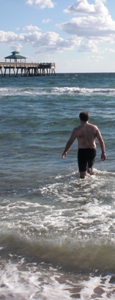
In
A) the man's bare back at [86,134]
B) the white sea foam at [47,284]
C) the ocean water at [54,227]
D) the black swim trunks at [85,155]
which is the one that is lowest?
the white sea foam at [47,284]

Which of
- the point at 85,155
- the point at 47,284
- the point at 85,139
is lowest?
the point at 47,284

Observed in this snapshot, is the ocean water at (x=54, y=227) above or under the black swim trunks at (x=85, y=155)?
under

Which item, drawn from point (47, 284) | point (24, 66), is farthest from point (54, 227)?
point (24, 66)

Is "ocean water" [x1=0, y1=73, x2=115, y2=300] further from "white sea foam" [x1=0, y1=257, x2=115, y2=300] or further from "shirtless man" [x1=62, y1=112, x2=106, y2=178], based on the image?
"shirtless man" [x1=62, y1=112, x2=106, y2=178]

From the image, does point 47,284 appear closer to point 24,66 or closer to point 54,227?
point 54,227

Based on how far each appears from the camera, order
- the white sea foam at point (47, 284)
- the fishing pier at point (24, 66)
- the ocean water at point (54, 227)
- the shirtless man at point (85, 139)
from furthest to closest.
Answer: the fishing pier at point (24, 66)
the shirtless man at point (85, 139)
the ocean water at point (54, 227)
the white sea foam at point (47, 284)

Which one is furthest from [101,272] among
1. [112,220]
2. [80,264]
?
[112,220]

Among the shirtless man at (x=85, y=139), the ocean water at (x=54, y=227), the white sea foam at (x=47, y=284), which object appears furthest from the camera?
the shirtless man at (x=85, y=139)

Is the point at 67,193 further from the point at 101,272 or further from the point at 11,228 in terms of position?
the point at 101,272

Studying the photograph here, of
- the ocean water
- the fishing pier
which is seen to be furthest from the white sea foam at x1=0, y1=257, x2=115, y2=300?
the fishing pier

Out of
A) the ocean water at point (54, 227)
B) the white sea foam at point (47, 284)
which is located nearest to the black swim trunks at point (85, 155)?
the ocean water at point (54, 227)

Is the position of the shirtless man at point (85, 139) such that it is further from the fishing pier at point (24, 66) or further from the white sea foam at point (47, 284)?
the fishing pier at point (24, 66)

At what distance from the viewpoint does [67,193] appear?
683 cm

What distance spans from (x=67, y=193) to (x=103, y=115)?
11.3m
